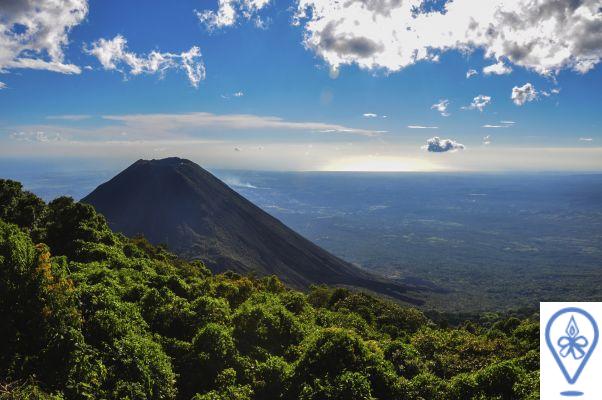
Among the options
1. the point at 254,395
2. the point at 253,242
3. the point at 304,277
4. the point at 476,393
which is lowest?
the point at 304,277

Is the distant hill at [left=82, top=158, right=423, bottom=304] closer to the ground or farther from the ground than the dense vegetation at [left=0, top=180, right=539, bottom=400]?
closer to the ground

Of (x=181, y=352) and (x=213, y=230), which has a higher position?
(x=181, y=352)

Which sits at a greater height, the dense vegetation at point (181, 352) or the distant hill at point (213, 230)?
the dense vegetation at point (181, 352)

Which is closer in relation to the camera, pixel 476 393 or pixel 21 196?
pixel 476 393

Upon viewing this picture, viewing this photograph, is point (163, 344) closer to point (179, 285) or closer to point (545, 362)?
point (179, 285)

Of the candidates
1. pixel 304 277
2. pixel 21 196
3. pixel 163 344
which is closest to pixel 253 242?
pixel 304 277

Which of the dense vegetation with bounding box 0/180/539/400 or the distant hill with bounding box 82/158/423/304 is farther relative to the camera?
the distant hill with bounding box 82/158/423/304

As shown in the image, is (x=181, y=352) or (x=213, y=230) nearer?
(x=181, y=352)

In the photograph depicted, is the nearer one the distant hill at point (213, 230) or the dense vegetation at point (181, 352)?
the dense vegetation at point (181, 352)
